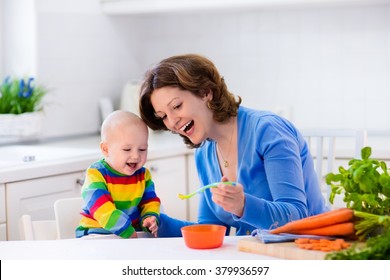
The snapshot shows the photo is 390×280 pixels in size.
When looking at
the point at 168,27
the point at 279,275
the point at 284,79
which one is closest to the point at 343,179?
the point at 279,275

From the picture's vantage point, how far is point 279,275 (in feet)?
4.98

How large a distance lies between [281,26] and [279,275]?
2.73m

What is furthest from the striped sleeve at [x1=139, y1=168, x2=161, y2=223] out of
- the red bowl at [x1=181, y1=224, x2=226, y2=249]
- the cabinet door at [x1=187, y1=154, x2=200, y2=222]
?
the cabinet door at [x1=187, y1=154, x2=200, y2=222]

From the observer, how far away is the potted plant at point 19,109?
3593 millimetres

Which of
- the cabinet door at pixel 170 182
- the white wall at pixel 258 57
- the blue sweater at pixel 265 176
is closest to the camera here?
the blue sweater at pixel 265 176

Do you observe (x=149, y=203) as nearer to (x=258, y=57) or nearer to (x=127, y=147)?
(x=127, y=147)

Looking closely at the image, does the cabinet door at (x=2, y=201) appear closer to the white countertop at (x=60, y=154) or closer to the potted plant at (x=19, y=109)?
the white countertop at (x=60, y=154)

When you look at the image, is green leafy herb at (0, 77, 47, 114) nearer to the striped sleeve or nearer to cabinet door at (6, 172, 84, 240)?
cabinet door at (6, 172, 84, 240)

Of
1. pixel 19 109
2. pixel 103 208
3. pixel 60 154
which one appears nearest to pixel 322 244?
pixel 103 208

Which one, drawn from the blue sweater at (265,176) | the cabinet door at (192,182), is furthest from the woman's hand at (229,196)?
the cabinet door at (192,182)

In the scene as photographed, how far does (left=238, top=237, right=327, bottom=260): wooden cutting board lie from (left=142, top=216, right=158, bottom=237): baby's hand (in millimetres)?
541

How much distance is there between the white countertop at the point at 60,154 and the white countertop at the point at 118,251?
3.42 feet

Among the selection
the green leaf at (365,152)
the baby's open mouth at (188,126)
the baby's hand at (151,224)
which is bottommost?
the baby's hand at (151,224)

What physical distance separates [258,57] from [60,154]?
1.36 m
